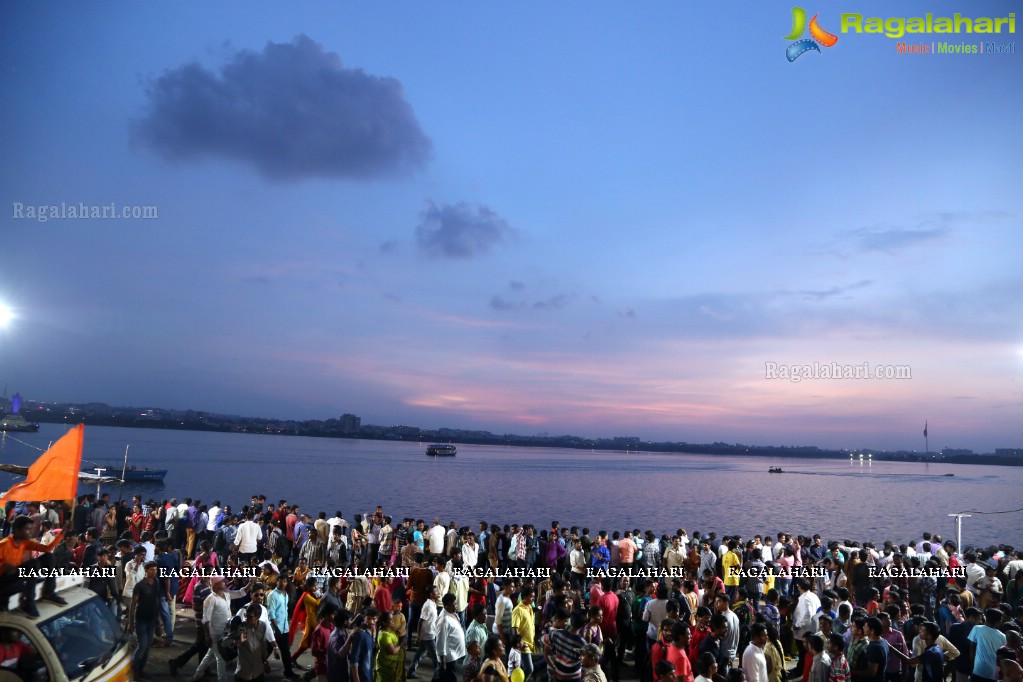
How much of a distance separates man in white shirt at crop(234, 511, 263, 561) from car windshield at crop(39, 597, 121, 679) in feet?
31.4

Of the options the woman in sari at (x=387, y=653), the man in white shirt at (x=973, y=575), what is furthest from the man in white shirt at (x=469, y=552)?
the man in white shirt at (x=973, y=575)

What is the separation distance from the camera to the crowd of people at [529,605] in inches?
333

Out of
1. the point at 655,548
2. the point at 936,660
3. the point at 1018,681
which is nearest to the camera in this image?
the point at 1018,681

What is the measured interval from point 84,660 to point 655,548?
45.4 ft

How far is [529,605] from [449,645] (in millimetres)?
1293

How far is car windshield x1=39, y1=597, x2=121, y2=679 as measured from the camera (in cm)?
620

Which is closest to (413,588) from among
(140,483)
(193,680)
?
(193,680)

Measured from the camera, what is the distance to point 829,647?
8055 millimetres

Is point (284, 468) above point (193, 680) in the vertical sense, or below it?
below

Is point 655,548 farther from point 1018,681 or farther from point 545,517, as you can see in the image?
point 545,517

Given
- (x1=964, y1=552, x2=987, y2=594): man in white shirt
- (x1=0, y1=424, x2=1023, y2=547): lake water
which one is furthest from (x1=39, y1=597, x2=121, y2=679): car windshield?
(x1=0, y1=424, x2=1023, y2=547): lake water

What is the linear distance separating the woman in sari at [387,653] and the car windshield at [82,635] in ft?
10.4

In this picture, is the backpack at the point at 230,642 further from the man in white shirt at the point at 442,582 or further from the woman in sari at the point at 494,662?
the woman in sari at the point at 494,662

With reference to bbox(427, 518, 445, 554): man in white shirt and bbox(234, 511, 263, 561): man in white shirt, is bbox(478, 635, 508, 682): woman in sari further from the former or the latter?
bbox(234, 511, 263, 561): man in white shirt
